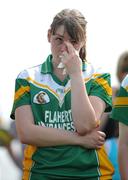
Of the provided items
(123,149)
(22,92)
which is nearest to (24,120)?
(22,92)

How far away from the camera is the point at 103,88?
3.43 metres

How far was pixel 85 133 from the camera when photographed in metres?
3.28

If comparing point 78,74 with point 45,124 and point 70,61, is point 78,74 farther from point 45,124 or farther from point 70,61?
A: point 45,124

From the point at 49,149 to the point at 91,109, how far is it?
12.0 inches

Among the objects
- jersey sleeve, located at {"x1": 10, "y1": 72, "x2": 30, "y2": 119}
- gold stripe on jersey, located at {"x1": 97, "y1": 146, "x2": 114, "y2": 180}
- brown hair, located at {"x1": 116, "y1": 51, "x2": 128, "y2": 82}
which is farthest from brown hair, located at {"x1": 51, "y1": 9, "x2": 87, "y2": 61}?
brown hair, located at {"x1": 116, "y1": 51, "x2": 128, "y2": 82}

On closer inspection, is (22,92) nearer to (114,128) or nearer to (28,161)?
(28,161)

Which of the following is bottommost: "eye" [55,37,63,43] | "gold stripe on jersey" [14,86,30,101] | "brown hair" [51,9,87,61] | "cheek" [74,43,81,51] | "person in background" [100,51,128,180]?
"person in background" [100,51,128,180]

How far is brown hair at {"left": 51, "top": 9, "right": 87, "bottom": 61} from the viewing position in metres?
3.35

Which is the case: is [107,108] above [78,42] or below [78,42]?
below

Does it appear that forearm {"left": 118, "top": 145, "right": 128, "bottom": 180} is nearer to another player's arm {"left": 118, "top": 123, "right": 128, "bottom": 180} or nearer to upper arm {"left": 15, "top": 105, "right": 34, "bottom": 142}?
another player's arm {"left": 118, "top": 123, "right": 128, "bottom": 180}

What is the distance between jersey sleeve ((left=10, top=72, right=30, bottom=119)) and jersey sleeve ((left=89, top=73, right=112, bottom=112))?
0.35 m

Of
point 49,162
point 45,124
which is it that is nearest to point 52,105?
point 45,124

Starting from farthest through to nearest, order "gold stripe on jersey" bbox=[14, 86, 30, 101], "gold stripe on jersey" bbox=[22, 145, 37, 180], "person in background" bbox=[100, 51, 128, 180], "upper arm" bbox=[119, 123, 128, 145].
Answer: "person in background" bbox=[100, 51, 128, 180]
"gold stripe on jersey" bbox=[14, 86, 30, 101]
"gold stripe on jersey" bbox=[22, 145, 37, 180]
"upper arm" bbox=[119, 123, 128, 145]

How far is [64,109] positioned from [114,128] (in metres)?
0.82
